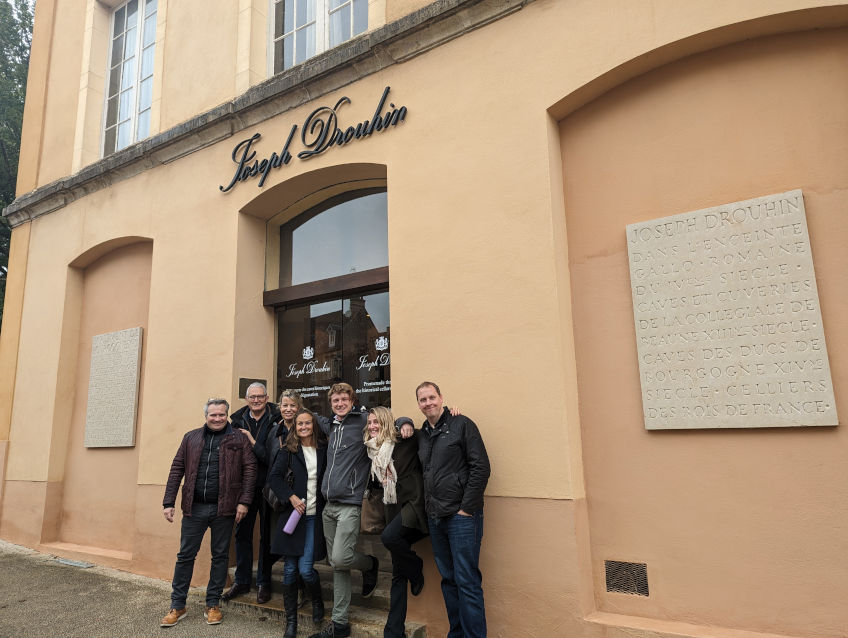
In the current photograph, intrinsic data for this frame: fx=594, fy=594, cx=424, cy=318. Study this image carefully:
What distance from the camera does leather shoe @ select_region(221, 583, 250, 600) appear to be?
5602 millimetres

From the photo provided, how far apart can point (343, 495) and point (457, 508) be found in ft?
3.26

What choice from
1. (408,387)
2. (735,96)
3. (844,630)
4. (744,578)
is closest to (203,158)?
(408,387)

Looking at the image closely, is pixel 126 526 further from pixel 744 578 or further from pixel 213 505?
pixel 744 578

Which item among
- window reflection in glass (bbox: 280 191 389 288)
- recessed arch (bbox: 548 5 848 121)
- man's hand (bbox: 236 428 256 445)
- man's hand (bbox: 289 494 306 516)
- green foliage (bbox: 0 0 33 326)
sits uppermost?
green foliage (bbox: 0 0 33 326)

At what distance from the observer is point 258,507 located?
5918mm

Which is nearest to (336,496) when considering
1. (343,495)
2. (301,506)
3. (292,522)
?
(343,495)

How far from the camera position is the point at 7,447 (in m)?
9.42

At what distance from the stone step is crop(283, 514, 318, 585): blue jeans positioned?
1.39 ft

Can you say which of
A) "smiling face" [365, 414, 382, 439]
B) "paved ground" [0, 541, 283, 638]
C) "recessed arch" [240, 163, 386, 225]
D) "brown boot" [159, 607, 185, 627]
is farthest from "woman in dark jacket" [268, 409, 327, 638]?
"recessed arch" [240, 163, 386, 225]

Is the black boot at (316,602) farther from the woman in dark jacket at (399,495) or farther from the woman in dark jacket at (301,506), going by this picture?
the woman in dark jacket at (399,495)

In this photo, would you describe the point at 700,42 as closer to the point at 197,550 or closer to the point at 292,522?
the point at 292,522

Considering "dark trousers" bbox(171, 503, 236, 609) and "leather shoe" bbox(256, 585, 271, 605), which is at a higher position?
"dark trousers" bbox(171, 503, 236, 609)

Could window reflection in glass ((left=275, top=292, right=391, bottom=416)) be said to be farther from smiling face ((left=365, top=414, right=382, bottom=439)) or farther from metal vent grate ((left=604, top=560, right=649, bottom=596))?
metal vent grate ((left=604, top=560, right=649, bottom=596))

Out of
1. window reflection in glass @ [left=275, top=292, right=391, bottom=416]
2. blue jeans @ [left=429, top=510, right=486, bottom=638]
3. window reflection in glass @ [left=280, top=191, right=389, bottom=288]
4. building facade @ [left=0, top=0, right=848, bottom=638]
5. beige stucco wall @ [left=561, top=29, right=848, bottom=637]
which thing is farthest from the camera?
window reflection in glass @ [left=280, top=191, right=389, bottom=288]
